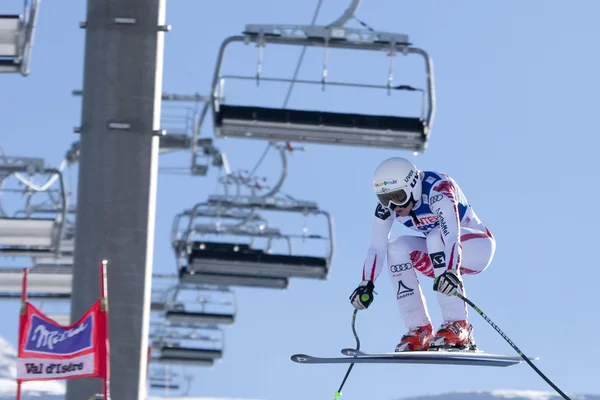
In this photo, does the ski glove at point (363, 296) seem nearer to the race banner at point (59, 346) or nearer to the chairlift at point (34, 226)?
the race banner at point (59, 346)

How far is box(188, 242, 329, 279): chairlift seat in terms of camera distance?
21.1m

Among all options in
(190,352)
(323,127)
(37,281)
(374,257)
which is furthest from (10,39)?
(190,352)

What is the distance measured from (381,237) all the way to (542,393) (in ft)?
29.4

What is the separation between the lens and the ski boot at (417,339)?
1041cm

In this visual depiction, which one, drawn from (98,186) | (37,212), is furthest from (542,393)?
(37,212)

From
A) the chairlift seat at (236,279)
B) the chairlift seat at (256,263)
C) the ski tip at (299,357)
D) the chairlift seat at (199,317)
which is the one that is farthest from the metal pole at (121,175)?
the chairlift seat at (199,317)

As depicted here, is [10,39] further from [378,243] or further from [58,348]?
[378,243]

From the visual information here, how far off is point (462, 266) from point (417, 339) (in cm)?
51

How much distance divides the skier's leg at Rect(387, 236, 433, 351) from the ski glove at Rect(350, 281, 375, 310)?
177mm

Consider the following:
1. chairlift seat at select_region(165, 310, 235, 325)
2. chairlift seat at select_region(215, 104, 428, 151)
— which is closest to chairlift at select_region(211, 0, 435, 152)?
chairlift seat at select_region(215, 104, 428, 151)

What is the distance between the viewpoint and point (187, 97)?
22.6 m

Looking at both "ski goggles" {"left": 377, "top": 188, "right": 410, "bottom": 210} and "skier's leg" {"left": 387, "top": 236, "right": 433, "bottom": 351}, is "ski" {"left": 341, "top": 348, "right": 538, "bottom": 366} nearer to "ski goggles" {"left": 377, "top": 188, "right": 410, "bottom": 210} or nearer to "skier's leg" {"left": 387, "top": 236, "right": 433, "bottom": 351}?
"skier's leg" {"left": 387, "top": 236, "right": 433, "bottom": 351}

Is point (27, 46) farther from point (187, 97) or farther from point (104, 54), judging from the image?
point (187, 97)

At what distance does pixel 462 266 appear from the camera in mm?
10484
